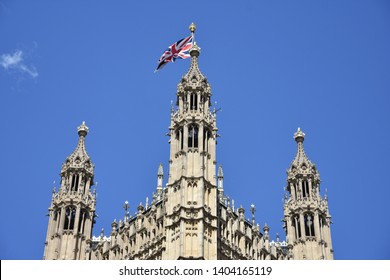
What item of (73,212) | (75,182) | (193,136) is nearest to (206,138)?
(193,136)

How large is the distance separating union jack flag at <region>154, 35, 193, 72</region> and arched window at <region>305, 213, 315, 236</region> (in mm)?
12673

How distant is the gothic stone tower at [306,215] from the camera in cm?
5641

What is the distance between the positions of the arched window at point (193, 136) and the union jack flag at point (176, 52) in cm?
644

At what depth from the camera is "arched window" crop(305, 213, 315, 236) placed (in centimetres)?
5738

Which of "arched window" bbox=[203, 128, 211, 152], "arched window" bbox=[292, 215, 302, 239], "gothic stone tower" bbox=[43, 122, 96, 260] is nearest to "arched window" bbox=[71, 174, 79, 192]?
"gothic stone tower" bbox=[43, 122, 96, 260]

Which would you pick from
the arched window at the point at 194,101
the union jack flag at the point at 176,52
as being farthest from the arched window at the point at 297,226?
the union jack flag at the point at 176,52

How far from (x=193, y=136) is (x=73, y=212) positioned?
9460 mm

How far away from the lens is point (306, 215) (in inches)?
2287

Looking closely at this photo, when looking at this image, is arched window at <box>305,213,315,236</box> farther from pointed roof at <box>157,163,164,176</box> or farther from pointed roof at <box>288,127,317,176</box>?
pointed roof at <box>157,163,164,176</box>

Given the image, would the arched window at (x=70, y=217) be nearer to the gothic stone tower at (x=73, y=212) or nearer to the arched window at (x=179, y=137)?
the gothic stone tower at (x=73, y=212)
